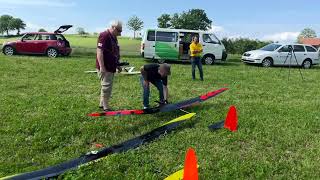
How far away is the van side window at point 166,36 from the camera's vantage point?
20839mm

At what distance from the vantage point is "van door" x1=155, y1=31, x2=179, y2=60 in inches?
818

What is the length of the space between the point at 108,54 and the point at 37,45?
15.8m

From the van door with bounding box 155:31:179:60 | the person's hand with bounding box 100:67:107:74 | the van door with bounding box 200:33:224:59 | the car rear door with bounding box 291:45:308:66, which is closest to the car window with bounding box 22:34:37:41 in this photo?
the van door with bounding box 155:31:179:60

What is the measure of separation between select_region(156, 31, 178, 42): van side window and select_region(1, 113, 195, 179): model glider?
13943 millimetres

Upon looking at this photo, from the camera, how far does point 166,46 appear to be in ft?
68.3

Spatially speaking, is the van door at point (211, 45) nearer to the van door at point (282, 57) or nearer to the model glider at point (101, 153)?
the van door at point (282, 57)

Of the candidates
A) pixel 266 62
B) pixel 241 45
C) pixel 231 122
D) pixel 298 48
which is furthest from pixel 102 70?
pixel 241 45

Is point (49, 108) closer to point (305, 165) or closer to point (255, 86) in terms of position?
point (305, 165)

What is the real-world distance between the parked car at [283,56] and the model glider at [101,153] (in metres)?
15.3

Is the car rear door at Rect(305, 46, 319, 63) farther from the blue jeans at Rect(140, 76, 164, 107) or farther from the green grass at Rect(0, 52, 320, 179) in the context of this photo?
the blue jeans at Rect(140, 76, 164, 107)

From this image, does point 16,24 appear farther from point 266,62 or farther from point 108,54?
point 108,54

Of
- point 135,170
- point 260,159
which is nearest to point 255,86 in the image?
point 260,159

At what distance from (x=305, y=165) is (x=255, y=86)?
746cm

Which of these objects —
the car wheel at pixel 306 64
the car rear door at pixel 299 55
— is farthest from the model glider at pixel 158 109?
the car wheel at pixel 306 64
